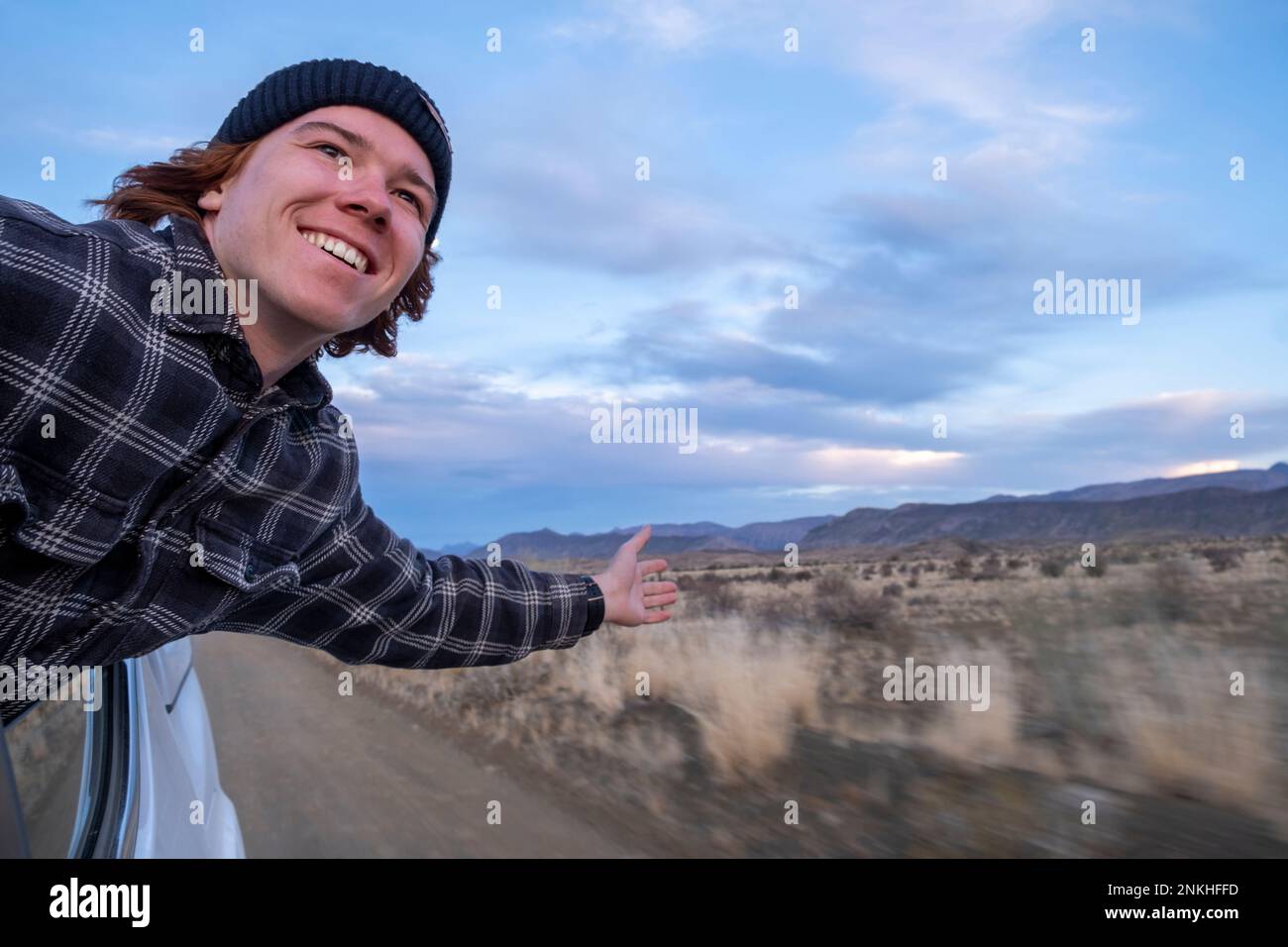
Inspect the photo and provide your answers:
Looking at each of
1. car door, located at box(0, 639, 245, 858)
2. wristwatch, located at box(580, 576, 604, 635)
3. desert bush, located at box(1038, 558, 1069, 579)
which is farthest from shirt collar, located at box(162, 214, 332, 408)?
desert bush, located at box(1038, 558, 1069, 579)

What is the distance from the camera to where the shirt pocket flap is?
6.36 ft

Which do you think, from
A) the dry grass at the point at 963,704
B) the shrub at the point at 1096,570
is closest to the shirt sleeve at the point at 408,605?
the dry grass at the point at 963,704

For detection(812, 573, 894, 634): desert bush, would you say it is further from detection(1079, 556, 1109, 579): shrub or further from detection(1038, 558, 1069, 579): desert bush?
detection(1038, 558, 1069, 579): desert bush

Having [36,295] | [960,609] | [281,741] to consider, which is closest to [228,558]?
[36,295]

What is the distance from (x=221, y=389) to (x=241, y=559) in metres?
0.44

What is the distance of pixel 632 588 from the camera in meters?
3.31

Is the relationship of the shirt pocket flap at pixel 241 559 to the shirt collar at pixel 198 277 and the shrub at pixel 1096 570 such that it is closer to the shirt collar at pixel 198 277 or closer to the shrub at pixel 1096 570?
the shirt collar at pixel 198 277

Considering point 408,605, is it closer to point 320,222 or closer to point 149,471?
point 149,471

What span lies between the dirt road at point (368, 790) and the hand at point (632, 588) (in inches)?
55.4

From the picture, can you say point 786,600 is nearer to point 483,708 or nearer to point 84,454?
point 483,708

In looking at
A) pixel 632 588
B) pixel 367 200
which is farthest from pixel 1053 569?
pixel 367 200

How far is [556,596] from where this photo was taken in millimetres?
3070

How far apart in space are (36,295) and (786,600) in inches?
528

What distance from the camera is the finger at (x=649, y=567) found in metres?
3.34
